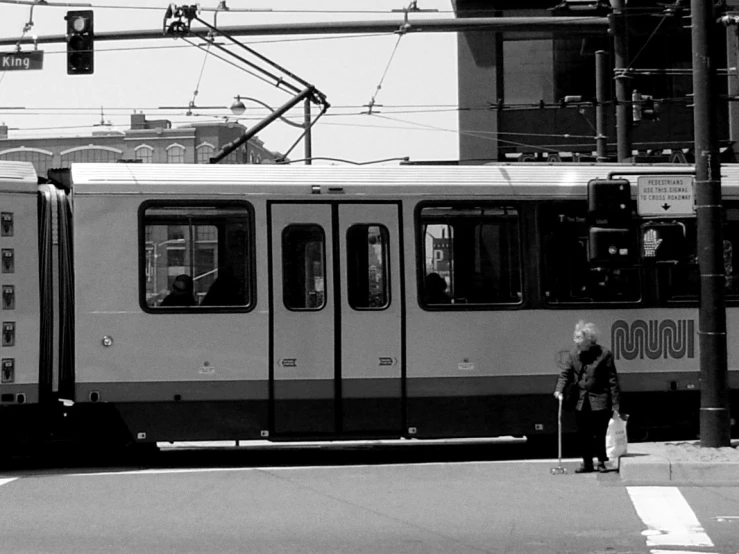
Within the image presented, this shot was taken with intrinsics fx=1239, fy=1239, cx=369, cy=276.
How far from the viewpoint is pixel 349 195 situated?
1396 cm

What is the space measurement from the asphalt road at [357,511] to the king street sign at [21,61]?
304 inches

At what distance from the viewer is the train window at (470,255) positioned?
14047 mm

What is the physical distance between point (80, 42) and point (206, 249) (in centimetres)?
623

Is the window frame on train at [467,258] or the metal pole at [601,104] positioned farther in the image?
the metal pole at [601,104]

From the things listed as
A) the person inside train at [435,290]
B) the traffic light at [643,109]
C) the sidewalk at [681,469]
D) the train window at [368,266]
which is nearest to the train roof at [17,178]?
the train window at [368,266]

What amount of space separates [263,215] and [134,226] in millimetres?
1419

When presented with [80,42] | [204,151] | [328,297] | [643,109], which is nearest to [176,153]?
[204,151]

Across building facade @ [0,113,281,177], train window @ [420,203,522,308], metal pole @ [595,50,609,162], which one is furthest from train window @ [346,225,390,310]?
building facade @ [0,113,281,177]

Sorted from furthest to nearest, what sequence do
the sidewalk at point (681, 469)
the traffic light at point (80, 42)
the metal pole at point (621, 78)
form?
the traffic light at point (80, 42) → the metal pole at point (621, 78) → the sidewalk at point (681, 469)

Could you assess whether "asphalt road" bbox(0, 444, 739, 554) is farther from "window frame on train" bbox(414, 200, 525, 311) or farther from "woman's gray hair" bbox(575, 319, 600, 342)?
Answer: "window frame on train" bbox(414, 200, 525, 311)

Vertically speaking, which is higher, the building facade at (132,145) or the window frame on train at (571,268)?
the building facade at (132,145)

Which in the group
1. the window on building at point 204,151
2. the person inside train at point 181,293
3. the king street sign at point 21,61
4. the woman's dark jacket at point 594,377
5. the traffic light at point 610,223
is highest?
the window on building at point 204,151

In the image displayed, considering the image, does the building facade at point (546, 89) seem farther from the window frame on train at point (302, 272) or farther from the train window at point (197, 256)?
the train window at point (197, 256)

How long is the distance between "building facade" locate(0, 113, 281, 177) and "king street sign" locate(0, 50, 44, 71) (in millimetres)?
70687
